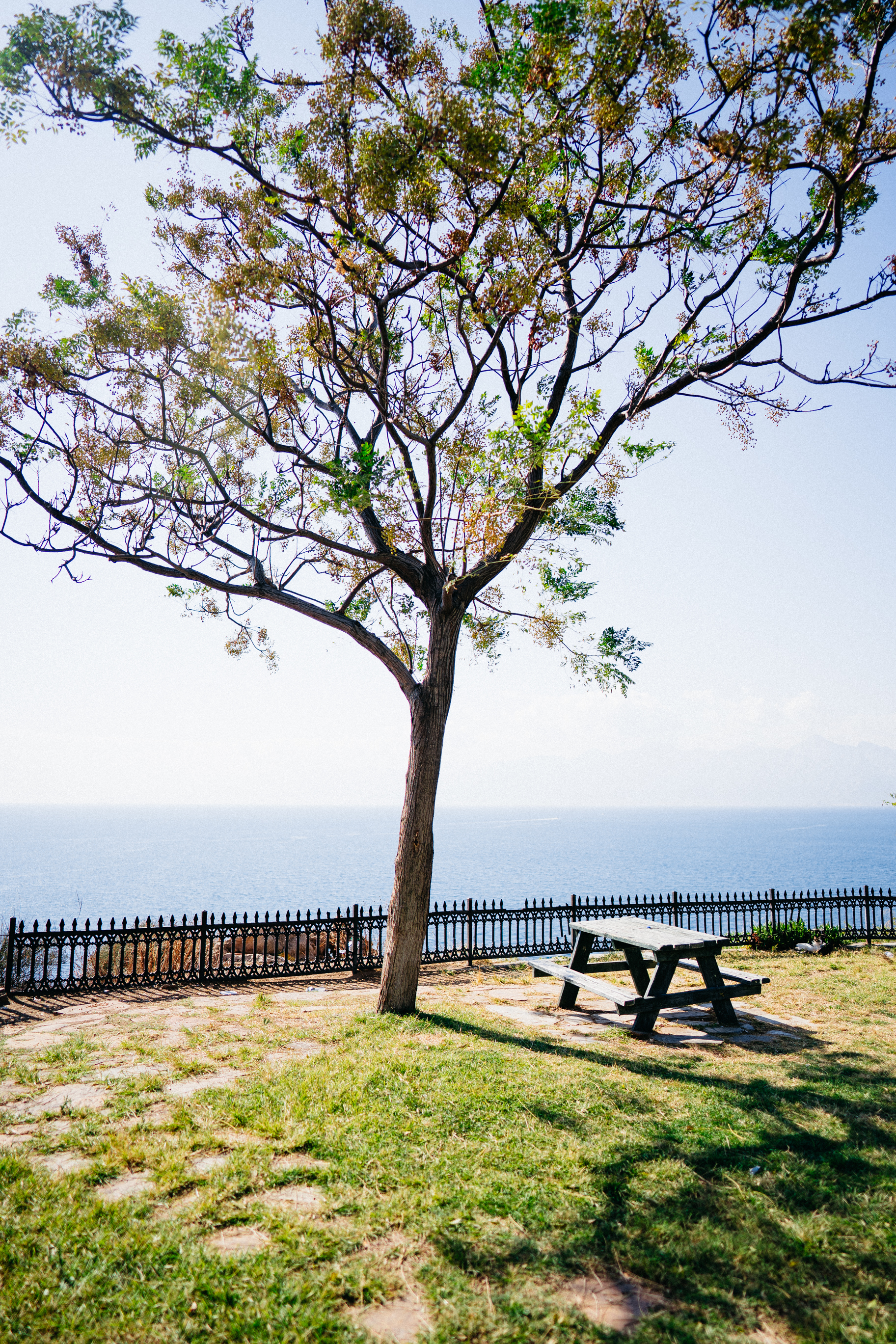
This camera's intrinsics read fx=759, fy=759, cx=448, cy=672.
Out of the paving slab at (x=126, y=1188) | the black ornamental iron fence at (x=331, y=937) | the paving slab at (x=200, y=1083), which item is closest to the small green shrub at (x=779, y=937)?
the black ornamental iron fence at (x=331, y=937)

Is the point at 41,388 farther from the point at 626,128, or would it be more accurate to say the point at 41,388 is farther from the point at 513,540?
the point at 626,128

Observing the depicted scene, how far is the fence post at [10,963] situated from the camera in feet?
33.4

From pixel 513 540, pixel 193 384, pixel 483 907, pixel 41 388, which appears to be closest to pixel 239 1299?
pixel 513 540

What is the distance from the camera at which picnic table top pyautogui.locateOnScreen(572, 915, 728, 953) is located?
7.78 meters

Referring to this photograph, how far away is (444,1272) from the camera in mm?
3443

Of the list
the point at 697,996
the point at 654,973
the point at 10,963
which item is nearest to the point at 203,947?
Result: the point at 10,963

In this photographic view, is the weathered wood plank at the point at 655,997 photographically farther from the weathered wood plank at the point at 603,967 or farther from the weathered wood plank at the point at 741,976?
the weathered wood plank at the point at 603,967

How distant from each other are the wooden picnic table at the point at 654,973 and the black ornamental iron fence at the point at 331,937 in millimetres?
891

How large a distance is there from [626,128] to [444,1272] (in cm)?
1045

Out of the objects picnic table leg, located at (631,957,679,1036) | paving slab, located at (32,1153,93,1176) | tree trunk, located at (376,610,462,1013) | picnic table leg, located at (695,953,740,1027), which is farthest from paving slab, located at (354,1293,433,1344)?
picnic table leg, located at (695,953,740,1027)

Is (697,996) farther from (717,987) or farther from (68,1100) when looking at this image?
(68,1100)

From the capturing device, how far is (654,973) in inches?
338

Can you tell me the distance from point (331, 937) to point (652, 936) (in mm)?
8242

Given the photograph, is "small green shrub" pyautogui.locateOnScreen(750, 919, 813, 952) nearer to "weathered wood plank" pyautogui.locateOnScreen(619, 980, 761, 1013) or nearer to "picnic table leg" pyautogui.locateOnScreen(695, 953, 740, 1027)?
"picnic table leg" pyautogui.locateOnScreen(695, 953, 740, 1027)
